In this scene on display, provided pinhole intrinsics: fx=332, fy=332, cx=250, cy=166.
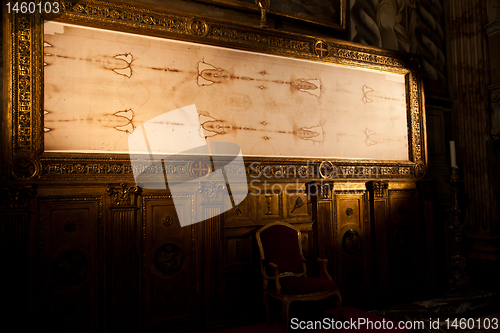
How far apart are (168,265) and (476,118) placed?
4559 millimetres

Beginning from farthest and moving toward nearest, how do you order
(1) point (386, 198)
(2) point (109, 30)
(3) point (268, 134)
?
1. (1) point (386, 198)
2. (3) point (268, 134)
3. (2) point (109, 30)

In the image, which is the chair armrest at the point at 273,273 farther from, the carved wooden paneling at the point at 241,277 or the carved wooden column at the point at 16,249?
the carved wooden column at the point at 16,249

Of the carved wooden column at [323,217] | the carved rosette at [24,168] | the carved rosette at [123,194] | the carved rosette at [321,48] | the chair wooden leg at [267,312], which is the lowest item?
the chair wooden leg at [267,312]

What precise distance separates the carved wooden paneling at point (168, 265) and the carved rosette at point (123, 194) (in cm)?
13

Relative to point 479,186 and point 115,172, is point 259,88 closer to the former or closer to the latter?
point 115,172

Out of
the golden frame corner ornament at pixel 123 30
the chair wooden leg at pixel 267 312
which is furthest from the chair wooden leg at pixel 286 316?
the golden frame corner ornament at pixel 123 30

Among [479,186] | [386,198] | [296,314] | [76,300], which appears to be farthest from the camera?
[479,186]

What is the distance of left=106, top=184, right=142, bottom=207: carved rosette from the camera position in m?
3.06

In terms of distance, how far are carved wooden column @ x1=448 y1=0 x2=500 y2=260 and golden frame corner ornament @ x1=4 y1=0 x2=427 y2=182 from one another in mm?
1016

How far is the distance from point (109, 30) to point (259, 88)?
1599mm

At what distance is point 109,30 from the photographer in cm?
315

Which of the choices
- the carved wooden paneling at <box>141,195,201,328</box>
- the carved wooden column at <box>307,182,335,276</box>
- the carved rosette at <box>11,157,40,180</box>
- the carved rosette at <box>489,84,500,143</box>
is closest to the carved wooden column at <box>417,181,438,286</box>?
the carved rosette at <box>489,84,500,143</box>

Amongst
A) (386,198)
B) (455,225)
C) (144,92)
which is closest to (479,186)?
(455,225)

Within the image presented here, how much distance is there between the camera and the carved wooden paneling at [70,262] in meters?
2.83
